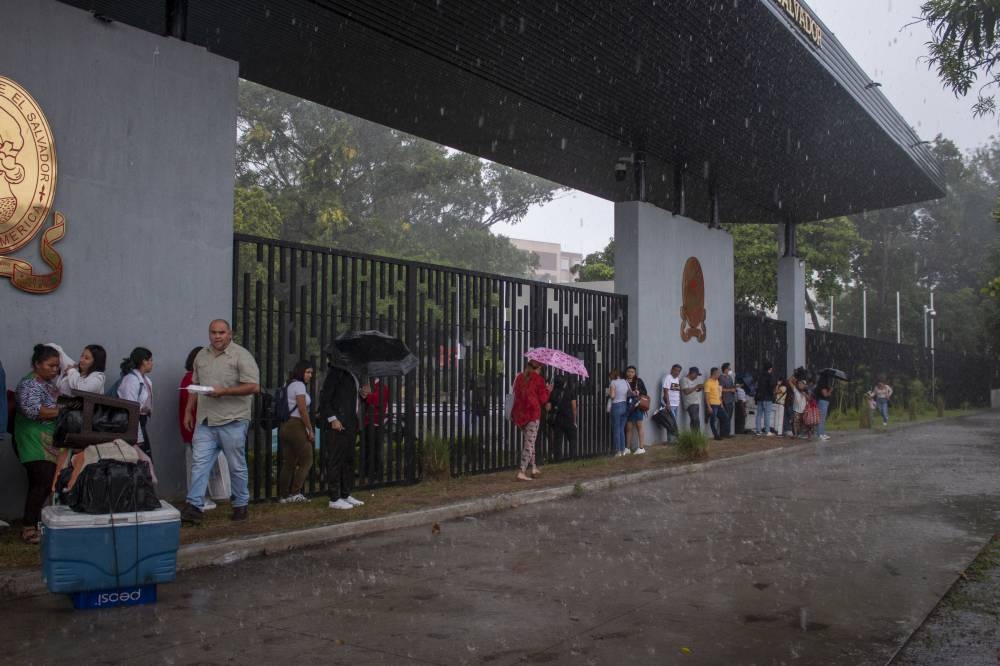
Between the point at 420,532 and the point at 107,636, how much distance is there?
420 centimetres

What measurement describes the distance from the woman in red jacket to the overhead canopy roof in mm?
4443

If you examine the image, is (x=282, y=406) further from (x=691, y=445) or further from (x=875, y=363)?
(x=875, y=363)

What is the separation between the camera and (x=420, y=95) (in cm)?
1479

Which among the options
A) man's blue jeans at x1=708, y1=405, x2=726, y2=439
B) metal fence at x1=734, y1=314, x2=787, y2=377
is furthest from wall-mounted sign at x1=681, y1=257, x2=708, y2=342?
metal fence at x1=734, y1=314, x2=787, y2=377

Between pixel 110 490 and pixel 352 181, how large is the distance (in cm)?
3933

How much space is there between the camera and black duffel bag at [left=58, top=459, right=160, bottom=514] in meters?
6.18

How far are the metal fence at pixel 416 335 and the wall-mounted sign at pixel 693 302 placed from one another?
12.8ft

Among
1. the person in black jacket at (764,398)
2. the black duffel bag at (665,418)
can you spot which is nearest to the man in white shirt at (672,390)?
the black duffel bag at (665,418)

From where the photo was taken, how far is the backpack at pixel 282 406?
10.7m

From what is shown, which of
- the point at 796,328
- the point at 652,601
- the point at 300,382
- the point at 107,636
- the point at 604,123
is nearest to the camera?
the point at 107,636

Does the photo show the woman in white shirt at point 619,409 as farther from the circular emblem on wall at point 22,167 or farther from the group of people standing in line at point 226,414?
the circular emblem on wall at point 22,167

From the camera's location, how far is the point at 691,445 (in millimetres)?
15977

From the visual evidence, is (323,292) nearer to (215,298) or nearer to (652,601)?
(215,298)

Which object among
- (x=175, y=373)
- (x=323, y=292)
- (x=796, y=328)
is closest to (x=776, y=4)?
(x=323, y=292)
